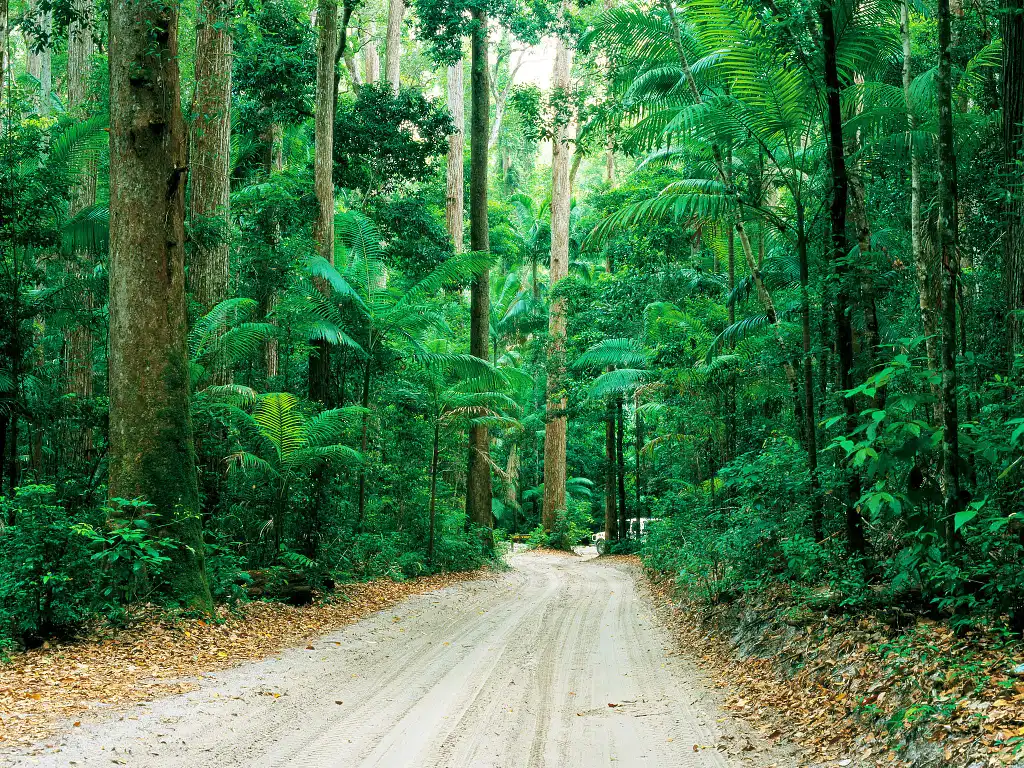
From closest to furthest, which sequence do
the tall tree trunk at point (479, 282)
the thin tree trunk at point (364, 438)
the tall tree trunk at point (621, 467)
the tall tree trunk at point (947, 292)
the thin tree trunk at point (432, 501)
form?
the tall tree trunk at point (947, 292), the thin tree trunk at point (364, 438), the thin tree trunk at point (432, 501), the tall tree trunk at point (479, 282), the tall tree trunk at point (621, 467)

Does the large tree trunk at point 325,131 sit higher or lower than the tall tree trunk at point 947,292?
higher

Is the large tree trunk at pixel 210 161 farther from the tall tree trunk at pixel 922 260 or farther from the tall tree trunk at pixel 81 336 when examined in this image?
the tall tree trunk at pixel 922 260

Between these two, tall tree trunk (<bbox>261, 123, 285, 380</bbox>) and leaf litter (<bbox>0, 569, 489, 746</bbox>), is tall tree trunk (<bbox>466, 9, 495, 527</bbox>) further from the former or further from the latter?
leaf litter (<bbox>0, 569, 489, 746</bbox>)

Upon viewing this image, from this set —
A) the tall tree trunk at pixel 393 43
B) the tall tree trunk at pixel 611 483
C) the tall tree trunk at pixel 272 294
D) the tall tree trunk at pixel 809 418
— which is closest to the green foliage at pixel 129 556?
the tall tree trunk at pixel 272 294

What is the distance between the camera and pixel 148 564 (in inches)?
283

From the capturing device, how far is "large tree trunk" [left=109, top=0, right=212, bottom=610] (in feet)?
24.3

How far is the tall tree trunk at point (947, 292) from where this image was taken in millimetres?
4867

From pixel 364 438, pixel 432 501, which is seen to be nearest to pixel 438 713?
pixel 364 438

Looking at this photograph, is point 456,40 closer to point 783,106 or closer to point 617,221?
point 617,221

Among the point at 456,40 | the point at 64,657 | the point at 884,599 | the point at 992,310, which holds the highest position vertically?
the point at 456,40

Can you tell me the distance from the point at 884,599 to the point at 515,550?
20596 millimetres

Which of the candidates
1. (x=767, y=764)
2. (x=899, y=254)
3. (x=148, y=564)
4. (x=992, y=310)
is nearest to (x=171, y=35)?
(x=148, y=564)

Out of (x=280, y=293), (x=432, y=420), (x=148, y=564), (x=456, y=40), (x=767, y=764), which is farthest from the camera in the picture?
(x=456, y=40)

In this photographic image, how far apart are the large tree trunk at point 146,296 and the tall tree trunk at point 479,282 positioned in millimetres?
8960
